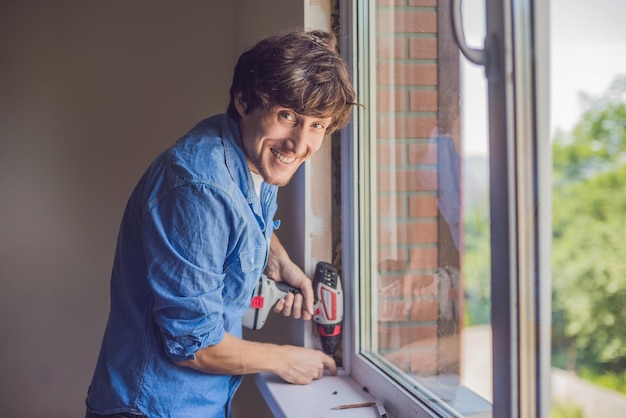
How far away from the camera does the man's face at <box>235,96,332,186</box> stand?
126 centimetres

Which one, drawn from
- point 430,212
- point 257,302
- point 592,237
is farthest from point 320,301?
point 592,237

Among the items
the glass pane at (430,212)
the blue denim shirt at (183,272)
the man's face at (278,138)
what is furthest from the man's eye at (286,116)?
the glass pane at (430,212)

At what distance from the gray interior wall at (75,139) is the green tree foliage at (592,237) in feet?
6.80

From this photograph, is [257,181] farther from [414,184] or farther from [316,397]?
[316,397]

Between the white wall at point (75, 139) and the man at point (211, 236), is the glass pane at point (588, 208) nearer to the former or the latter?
the man at point (211, 236)

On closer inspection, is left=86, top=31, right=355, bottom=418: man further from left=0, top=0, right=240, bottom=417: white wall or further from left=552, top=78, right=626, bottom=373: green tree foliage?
left=0, top=0, right=240, bottom=417: white wall

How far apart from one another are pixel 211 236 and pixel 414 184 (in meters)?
0.49

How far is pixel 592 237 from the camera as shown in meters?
0.69

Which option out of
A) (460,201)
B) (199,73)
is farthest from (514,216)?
(199,73)

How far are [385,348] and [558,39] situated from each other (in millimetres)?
1004

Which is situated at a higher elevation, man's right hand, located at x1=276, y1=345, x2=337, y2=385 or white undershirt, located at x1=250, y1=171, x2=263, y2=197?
white undershirt, located at x1=250, y1=171, x2=263, y2=197

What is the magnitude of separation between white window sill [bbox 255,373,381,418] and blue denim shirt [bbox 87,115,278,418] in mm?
133

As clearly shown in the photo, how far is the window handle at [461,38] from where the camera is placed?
896 mm

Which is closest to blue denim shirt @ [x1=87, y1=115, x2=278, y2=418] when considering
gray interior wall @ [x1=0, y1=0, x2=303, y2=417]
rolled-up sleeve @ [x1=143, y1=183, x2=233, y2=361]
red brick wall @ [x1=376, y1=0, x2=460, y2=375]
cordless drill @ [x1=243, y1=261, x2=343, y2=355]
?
rolled-up sleeve @ [x1=143, y1=183, x2=233, y2=361]
